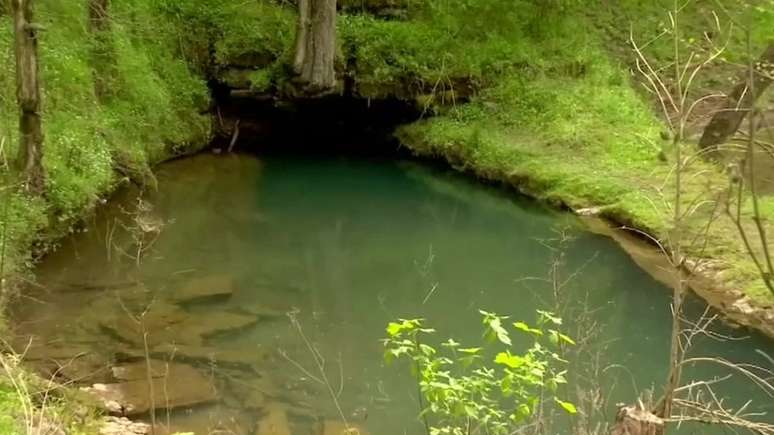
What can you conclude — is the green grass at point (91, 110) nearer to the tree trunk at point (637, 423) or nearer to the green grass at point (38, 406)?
the green grass at point (38, 406)

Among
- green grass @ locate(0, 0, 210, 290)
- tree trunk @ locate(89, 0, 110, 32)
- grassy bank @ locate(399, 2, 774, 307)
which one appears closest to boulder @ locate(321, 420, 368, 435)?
green grass @ locate(0, 0, 210, 290)

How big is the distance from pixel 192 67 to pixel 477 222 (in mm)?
5616

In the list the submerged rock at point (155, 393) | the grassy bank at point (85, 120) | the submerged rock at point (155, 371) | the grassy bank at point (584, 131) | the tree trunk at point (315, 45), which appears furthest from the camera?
the tree trunk at point (315, 45)

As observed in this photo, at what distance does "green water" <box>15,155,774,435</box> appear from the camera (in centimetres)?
725

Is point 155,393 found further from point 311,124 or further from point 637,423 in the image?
point 311,124

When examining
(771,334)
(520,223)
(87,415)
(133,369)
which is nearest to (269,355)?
(133,369)

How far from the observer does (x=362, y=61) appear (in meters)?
15.1

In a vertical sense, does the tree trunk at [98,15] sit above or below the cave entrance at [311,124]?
above

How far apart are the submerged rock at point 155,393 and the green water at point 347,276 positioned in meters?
0.14

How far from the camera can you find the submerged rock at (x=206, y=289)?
862cm

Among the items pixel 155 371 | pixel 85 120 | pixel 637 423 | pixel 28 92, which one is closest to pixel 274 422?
pixel 155 371

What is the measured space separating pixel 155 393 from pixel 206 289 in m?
2.24

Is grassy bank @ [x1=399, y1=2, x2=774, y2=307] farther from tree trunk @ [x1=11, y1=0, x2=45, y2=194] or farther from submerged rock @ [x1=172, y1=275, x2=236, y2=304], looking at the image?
tree trunk @ [x1=11, y1=0, x2=45, y2=194]

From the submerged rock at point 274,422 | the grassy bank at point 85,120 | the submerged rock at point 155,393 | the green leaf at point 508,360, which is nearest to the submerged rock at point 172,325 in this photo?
the submerged rock at point 155,393
